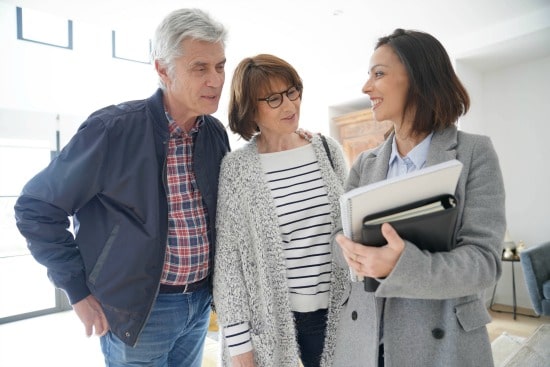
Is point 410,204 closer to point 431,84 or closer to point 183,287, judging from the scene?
point 431,84

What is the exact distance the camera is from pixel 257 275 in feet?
3.72

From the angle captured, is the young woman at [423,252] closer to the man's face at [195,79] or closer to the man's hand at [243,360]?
the man's hand at [243,360]

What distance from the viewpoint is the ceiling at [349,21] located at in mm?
2930

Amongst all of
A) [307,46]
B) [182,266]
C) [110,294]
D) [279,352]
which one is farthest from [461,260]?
[307,46]

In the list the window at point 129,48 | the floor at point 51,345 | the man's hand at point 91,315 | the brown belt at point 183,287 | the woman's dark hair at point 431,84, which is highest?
the window at point 129,48

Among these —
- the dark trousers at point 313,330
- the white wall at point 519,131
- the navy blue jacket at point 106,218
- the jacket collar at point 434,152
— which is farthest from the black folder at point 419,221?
the white wall at point 519,131

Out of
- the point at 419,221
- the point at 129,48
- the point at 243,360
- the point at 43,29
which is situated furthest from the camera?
the point at 129,48

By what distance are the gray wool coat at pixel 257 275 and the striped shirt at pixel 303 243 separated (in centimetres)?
3

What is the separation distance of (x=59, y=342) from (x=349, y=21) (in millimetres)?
4371

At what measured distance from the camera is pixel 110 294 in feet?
3.49

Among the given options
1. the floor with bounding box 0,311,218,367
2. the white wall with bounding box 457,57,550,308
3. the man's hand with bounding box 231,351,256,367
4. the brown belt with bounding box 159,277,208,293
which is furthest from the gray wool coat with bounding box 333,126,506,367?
the white wall with bounding box 457,57,550,308

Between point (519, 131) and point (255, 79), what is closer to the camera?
point (255, 79)

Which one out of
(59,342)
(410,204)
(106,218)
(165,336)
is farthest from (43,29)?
(410,204)

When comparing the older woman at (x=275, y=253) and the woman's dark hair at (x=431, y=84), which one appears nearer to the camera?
the woman's dark hair at (x=431, y=84)
